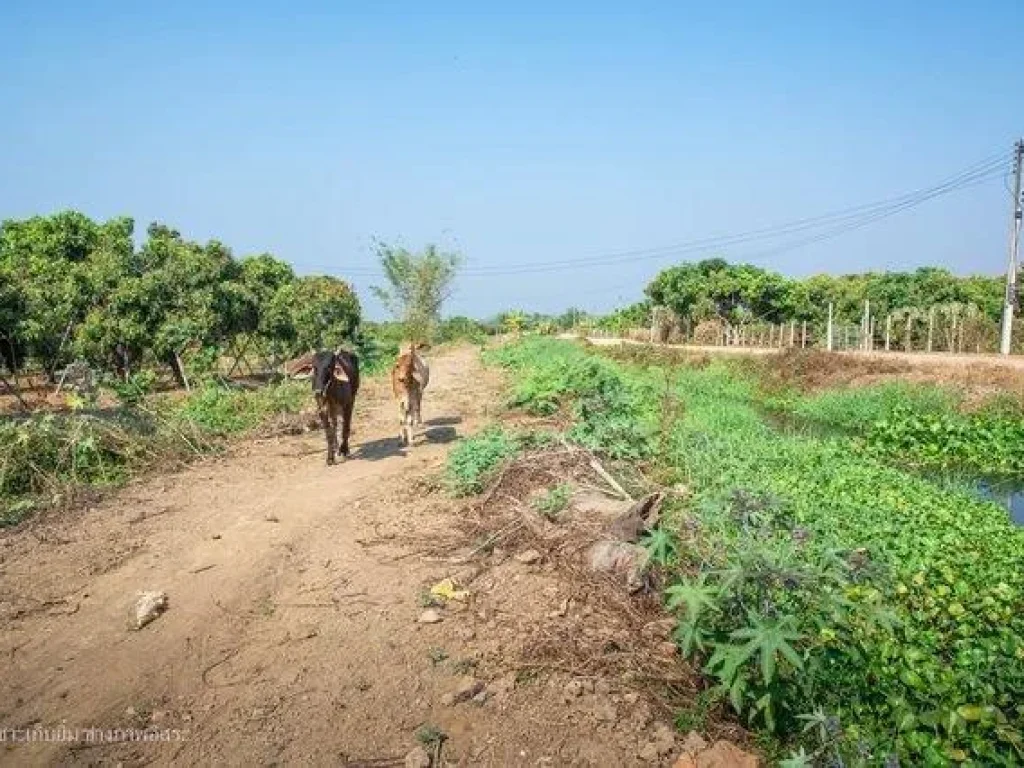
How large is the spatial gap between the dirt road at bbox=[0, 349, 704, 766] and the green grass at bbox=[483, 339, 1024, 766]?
735 mm

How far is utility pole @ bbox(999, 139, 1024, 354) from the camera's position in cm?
2452

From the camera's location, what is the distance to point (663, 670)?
4.27m

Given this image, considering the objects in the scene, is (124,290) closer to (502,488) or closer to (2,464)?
(2,464)

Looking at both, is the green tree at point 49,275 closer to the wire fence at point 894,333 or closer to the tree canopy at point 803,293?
the wire fence at point 894,333

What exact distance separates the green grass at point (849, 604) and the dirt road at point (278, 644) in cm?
73

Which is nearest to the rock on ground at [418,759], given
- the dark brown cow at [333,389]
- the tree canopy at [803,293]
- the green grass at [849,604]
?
the green grass at [849,604]

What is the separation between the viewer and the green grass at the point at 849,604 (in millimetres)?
3777

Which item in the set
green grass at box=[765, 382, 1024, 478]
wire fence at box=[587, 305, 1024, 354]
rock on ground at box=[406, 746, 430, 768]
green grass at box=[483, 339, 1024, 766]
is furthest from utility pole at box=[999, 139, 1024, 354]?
rock on ground at box=[406, 746, 430, 768]

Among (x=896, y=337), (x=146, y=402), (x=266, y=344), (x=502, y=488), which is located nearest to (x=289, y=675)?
(x=502, y=488)

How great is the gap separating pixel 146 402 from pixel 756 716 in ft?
44.7

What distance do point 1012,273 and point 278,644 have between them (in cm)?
2878

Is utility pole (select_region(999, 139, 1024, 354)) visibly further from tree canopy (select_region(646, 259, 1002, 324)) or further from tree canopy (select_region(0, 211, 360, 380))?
tree canopy (select_region(0, 211, 360, 380))

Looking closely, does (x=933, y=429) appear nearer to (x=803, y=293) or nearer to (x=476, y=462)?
(x=476, y=462)

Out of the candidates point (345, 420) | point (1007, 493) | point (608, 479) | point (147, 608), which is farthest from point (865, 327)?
point (147, 608)
